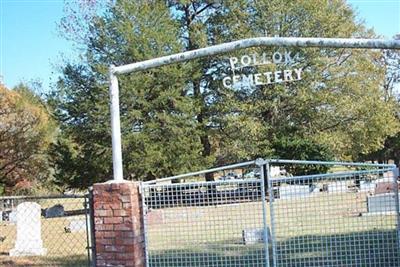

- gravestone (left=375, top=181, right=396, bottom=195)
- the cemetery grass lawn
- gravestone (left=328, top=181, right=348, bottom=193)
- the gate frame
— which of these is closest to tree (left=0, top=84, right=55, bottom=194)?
the cemetery grass lawn

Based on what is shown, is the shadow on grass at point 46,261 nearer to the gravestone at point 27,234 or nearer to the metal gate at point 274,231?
the gravestone at point 27,234

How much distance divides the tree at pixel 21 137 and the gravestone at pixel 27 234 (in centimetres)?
2234

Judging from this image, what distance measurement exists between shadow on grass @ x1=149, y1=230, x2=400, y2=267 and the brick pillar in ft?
7.17

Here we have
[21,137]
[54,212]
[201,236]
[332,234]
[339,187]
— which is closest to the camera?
[339,187]

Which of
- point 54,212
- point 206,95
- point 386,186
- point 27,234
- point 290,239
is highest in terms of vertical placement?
point 206,95

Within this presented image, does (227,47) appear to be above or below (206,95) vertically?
below

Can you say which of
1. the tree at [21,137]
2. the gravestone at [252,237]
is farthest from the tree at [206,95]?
the gravestone at [252,237]

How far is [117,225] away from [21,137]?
29.5 m

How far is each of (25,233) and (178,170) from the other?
56.1 ft

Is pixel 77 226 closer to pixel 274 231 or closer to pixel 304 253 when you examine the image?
pixel 304 253

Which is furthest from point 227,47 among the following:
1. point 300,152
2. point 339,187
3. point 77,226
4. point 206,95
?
point 206,95

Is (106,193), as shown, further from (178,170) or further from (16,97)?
(16,97)

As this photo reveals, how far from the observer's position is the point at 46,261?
10750 millimetres

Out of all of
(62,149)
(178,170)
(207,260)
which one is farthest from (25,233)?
(62,149)
